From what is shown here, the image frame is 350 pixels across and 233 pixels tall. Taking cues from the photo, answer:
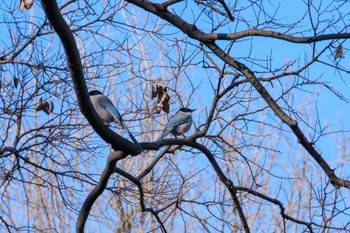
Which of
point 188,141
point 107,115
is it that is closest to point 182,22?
point 188,141

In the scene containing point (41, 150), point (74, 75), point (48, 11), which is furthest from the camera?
point (41, 150)

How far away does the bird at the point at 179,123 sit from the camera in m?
7.95

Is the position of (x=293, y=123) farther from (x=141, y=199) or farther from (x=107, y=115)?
(x=107, y=115)

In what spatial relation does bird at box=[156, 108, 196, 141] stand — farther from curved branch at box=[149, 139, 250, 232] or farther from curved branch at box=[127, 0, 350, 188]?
curved branch at box=[127, 0, 350, 188]

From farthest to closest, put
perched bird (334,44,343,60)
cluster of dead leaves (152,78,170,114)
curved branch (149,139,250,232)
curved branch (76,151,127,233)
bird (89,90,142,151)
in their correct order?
bird (89,90,142,151) < cluster of dead leaves (152,78,170,114) < curved branch (149,139,250,232) < perched bird (334,44,343,60) < curved branch (76,151,127,233)

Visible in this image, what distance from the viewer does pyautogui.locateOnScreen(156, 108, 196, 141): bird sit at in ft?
26.1

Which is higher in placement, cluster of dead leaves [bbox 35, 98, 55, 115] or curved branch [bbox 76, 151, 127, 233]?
cluster of dead leaves [bbox 35, 98, 55, 115]

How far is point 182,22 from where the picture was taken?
511cm

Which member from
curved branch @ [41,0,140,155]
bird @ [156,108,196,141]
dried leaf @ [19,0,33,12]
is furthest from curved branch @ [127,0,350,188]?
bird @ [156,108,196,141]

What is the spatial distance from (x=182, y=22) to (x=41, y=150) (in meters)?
2.38

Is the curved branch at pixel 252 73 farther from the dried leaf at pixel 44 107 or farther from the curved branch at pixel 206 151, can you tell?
the dried leaf at pixel 44 107

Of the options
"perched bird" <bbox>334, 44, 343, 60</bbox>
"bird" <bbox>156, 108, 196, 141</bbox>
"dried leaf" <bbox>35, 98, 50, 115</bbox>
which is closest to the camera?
"perched bird" <bbox>334, 44, 343, 60</bbox>

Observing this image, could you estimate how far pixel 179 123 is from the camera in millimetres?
8195

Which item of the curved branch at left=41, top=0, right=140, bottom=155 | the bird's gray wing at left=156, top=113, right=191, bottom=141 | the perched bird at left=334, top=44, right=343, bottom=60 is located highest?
the bird's gray wing at left=156, top=113, right=191, bottom=141
